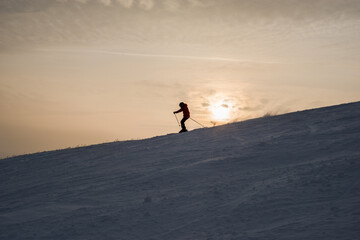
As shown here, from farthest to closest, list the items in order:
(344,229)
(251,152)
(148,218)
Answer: (251,152) → (148,218) → (344,229)

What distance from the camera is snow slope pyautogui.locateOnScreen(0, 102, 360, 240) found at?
6.92 meters

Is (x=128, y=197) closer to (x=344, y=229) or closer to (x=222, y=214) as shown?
(x=222, y=214)

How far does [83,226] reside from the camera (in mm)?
7871

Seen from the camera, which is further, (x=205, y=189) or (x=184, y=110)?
(x=184, y=110)

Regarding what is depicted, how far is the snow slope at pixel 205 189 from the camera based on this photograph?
692cm

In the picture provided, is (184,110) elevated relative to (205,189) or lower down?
elevated

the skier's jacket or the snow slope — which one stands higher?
the skier's jacket

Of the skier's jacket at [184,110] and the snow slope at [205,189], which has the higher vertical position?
the skier's jacket at [184,110]

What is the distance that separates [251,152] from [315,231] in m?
5.63

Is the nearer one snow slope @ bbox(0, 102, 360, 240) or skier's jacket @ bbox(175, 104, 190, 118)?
snow slope @ bbox(0, 102, 360, 240)

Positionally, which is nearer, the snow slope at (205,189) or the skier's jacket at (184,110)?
the snow slope at (205,189)

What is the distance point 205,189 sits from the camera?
8961mm

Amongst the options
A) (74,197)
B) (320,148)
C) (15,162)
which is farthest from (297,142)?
(15,162)

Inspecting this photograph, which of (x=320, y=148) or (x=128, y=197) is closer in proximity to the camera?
(x=128, y=197)
